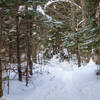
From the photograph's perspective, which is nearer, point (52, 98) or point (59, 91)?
point (52, 98)

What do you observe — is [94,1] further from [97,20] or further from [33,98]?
[33,98]

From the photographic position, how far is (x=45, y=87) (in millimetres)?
7566

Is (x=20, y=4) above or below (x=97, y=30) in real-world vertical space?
above

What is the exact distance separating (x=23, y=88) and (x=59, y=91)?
1.87m

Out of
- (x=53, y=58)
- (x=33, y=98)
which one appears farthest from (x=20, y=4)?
(x=53, y=58)

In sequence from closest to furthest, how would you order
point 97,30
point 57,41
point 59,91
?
point 97,30 < point 59,91 < point 57,41

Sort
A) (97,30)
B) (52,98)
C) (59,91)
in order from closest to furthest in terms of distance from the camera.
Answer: (97,30) < (52,98) < (59,91)

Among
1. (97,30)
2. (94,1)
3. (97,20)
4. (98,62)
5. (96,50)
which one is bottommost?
(98,62)

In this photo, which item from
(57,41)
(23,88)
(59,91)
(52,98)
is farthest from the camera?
(57,41)

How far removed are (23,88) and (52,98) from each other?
190 cm

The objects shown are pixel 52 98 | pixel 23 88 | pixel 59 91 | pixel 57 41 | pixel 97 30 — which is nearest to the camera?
pixel 97 30

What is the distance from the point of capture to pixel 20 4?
731cm

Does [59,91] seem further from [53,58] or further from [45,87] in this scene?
[53,58]

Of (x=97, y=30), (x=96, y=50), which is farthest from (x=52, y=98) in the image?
(x=97, y=30)
